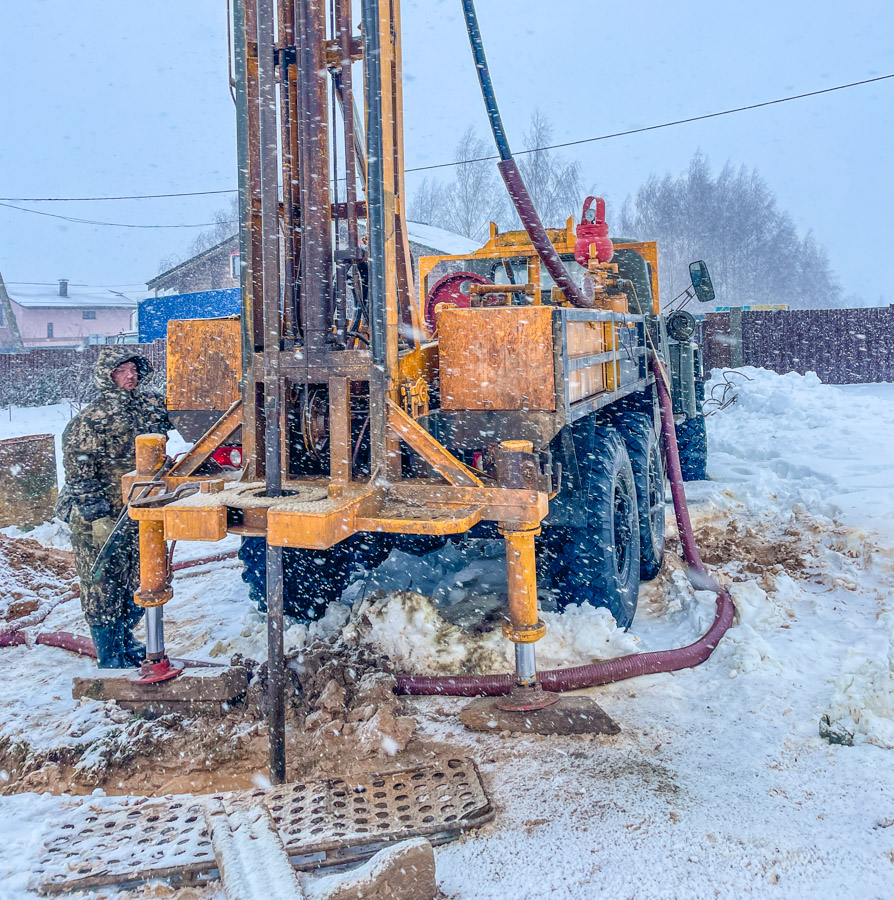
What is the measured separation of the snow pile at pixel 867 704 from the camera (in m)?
3.05

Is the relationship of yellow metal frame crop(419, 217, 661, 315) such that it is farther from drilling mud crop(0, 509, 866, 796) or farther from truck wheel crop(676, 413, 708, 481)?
drilling mud crop(0, 509, 866, 796)

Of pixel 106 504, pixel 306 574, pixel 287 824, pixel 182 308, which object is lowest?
pixel 287 824

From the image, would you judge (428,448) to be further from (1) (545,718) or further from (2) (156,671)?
(2) (156,671)

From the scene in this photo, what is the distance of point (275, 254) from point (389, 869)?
244 centimetres

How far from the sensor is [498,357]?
3438 millimetres

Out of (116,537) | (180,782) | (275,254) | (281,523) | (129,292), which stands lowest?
(180,782)

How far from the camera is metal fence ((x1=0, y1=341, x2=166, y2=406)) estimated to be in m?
21.2

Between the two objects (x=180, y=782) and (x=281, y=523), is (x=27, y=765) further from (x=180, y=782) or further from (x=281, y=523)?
(x=281, y=523)

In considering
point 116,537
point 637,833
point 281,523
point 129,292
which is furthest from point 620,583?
point 129,292

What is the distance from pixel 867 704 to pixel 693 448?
577 cm

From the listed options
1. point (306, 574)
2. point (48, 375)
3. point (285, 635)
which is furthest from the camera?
point (48, 375)

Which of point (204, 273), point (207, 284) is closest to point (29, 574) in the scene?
point (207, 284)

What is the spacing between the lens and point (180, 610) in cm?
525

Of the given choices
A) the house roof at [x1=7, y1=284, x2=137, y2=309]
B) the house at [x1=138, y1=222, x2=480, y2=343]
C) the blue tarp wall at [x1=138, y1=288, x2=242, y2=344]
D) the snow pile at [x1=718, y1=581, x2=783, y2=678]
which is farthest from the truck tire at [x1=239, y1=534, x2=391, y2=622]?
the house roof at [x1=7, y1=284, x2=137, y2=309]
